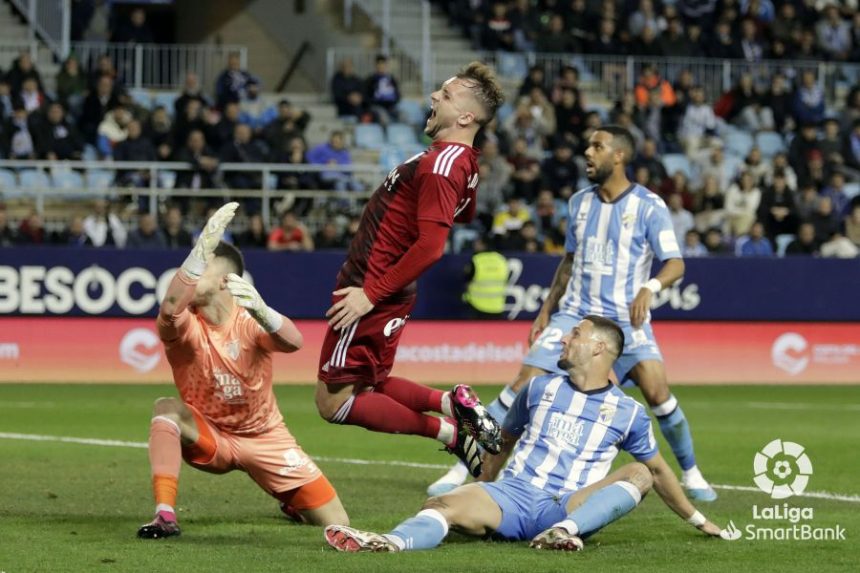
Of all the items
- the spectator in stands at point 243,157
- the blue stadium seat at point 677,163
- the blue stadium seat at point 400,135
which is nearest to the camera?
the spectator in stands at point 243,157

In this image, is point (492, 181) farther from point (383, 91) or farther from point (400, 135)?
point (383, 91)

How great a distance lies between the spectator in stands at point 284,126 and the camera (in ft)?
75.2

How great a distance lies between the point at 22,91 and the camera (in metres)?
22.3

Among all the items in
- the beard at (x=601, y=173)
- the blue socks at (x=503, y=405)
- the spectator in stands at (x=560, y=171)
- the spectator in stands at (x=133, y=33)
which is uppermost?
the spectator in stands at (x=133, y=33)

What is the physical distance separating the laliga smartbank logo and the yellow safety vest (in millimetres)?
6865

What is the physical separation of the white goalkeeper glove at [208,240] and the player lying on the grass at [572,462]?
159 centimetres

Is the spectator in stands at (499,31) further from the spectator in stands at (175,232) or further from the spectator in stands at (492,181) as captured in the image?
the spectator in stands at (175,232)

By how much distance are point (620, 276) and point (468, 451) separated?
7.21ft

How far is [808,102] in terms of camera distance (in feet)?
89.9

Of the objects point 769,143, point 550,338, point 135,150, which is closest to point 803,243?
point 769,143

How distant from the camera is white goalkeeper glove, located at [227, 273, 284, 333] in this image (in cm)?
725

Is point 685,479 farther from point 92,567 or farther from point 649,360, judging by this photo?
point 92,567

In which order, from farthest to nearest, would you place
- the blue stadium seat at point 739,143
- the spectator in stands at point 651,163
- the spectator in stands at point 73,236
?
the blue stadium seat at point 739,143, the spectator in stands at point 651,163, the spectator in stands at point 73,236

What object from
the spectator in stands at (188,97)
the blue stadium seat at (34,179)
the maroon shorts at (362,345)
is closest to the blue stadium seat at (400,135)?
the spectator in stands at (188,97)
